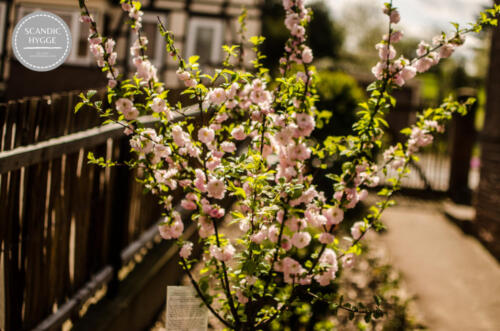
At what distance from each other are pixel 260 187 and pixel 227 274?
37 centimetres

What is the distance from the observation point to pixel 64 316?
2.37 m

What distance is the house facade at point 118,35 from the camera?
12562 mm

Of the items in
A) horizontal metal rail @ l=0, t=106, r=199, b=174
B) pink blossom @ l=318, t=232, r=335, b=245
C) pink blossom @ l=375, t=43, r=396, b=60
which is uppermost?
pink blossom @ l=375, t=43, r=396, b=60

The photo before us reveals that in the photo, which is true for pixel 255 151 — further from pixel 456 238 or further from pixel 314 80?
pixel 456 238

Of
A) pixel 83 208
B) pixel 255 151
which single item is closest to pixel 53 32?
pixel 83 208

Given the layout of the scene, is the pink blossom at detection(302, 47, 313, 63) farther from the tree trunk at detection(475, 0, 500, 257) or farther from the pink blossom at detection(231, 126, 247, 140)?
the tree trunk at detection(475, 0, 500, 257)

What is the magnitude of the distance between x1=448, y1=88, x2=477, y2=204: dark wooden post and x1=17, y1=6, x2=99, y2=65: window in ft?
29.9

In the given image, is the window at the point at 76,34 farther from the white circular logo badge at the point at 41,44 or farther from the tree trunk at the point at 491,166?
the tree trunk at the point at 491,166

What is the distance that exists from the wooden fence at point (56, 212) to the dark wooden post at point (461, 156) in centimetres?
757

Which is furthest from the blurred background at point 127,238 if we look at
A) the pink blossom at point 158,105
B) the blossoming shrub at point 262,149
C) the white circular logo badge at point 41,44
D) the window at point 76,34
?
the window at point 76,34

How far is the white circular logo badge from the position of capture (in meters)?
3.25

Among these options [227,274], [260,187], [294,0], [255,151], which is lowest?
[227,274]

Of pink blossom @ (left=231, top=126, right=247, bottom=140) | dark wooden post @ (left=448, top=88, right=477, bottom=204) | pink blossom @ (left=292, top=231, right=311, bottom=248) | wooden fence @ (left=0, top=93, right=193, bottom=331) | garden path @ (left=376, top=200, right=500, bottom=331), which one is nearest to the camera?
pink blossom @ (left=292, top=231, right=311, bottom=248)

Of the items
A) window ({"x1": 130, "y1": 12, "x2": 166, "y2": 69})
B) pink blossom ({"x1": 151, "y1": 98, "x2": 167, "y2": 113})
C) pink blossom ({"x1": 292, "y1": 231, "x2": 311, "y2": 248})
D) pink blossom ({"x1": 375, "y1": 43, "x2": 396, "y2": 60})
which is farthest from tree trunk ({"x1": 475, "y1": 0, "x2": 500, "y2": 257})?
window ({"x1": 130, "y1": 12, "x2": 166, "y2": 69})
